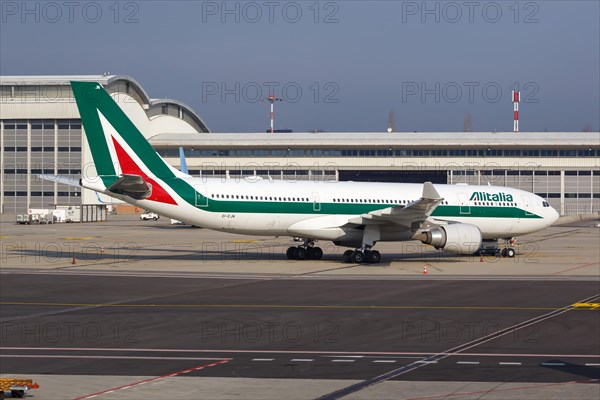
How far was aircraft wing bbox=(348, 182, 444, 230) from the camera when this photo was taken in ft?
130

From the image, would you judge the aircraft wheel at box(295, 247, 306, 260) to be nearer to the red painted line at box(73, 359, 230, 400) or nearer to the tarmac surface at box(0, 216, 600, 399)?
the tarmac surface at box(0, 216, 600, 399)

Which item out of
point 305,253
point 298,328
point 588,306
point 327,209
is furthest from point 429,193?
point 298,328

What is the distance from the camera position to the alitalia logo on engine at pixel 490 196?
151ft

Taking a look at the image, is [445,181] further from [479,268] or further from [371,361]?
[371,361]

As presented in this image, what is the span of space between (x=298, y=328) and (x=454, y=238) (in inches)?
791

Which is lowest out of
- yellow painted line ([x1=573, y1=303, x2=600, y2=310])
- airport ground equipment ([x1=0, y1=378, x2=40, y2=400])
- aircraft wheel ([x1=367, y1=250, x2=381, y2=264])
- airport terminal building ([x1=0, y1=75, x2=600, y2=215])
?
yellow painted line ([x1=573, y1=303, x2=600, y2=310])

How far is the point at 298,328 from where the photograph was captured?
22250mm

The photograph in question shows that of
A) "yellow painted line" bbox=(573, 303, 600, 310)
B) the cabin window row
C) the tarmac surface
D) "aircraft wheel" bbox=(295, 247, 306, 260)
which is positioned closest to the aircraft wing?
the tarmac surface

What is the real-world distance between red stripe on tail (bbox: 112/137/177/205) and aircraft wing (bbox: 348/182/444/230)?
9.07m

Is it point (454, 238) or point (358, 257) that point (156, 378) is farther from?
point (454, 238)

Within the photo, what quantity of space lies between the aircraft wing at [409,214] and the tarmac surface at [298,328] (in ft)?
7.24

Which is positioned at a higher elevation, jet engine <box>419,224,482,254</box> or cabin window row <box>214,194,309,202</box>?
cabin window row <box>214,194,309,202</box>

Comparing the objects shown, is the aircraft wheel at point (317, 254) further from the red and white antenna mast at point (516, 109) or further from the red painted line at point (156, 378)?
the red and white antenna mast at point (516, 109)

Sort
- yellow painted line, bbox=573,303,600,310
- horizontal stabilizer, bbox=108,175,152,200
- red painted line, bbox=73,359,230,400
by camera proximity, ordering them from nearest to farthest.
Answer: red painted line, bbox=73,359,230,400, yellow painted line, bbox=573,303,600,310, horizontal stabilizer, bbox=108,175,152,200
